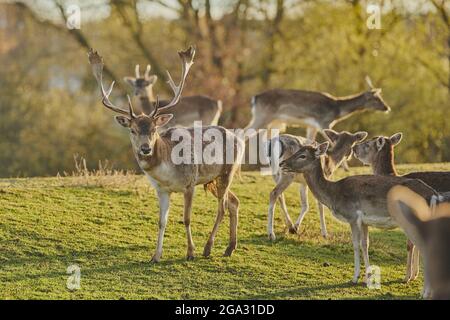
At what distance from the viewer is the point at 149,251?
39.9 feet

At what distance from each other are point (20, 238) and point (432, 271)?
588 cm

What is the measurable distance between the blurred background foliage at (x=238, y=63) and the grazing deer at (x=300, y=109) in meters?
8.70

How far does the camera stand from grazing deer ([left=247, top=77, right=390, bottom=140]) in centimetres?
2094

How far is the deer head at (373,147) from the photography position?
1286 centimetres

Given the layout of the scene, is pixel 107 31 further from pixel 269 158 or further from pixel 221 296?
pixel 221 296

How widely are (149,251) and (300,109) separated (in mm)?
9513

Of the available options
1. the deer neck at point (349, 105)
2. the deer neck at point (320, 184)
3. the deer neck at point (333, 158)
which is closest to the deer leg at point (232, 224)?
the deer neck at point (320, 184)

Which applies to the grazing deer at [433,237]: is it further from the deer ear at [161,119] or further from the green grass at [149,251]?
the deer ear at [161,119]

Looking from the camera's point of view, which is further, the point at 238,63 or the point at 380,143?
the point at 238,63

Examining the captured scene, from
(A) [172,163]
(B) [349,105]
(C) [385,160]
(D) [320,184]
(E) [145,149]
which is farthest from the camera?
(B) [349,105]

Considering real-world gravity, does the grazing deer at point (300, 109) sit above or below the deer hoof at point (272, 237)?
above

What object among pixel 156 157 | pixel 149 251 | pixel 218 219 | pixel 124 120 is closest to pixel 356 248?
pixel 218 219

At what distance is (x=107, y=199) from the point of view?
47.6 feet

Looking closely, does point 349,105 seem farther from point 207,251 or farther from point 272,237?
point 207,251
